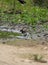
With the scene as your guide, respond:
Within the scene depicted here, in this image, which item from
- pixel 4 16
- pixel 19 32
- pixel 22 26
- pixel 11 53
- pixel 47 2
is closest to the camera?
pixel 11 53

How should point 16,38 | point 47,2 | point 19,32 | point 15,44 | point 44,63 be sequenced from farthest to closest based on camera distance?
point 47,2, point 19,32, point 16,38, point 15,44, point 44,63

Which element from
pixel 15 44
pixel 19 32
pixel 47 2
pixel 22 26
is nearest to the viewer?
pixel 15 44

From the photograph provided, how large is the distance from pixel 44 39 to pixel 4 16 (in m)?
6.73

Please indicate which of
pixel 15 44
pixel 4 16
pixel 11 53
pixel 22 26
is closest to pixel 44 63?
pixel 11 53

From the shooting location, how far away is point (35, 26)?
16.2m

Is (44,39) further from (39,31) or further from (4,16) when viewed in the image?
(4,16)

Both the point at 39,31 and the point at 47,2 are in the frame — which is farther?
the point at 47,2

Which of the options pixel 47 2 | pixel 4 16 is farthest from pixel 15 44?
pixel 47 2

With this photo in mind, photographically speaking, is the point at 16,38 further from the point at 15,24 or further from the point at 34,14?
the point at 34,14

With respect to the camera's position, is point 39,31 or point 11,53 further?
point 39,31

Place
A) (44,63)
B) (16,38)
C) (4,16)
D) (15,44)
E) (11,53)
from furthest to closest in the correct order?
(4,16)
(16,38)
(15,44)
(11,53)
(44,63)

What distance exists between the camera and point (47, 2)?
2572 cm

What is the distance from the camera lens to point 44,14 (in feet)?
64.6

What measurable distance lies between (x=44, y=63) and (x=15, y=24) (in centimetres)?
911
